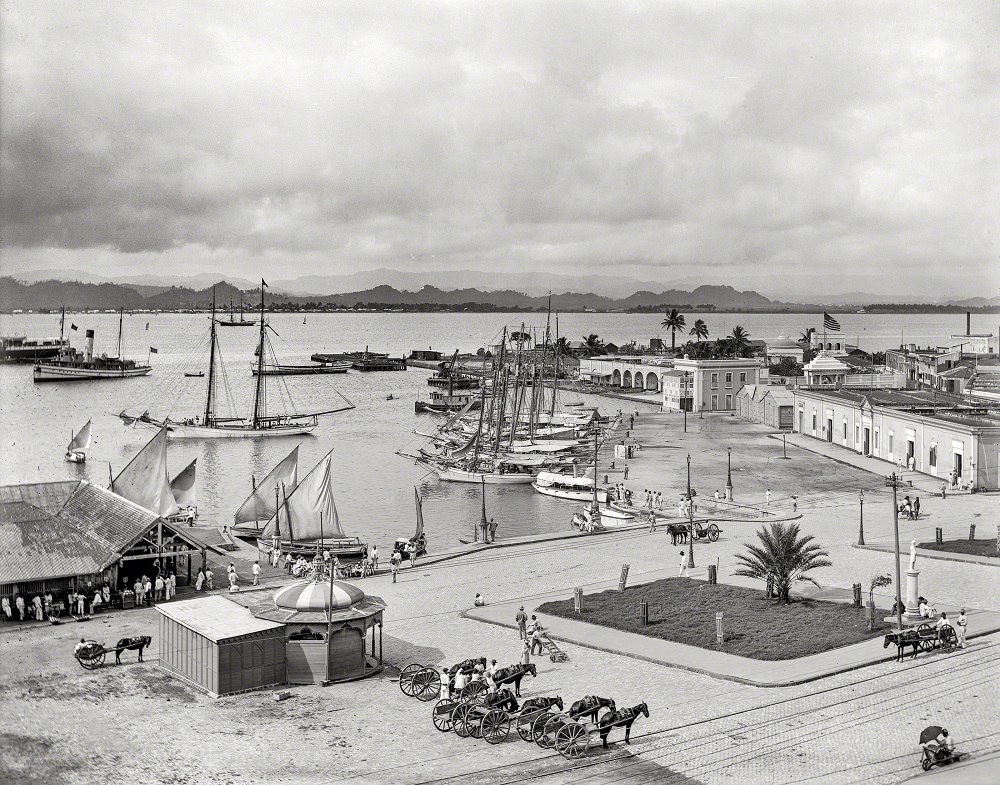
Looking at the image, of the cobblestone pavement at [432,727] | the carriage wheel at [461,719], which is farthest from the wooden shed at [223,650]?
the carriage wheel at [461,719]

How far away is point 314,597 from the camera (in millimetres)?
25859

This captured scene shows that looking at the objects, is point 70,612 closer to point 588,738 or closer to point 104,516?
point 104,516

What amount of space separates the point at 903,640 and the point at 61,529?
25.6 meters

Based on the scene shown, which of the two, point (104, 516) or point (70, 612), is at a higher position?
point (104, 516)

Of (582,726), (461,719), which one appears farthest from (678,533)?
(582,726)

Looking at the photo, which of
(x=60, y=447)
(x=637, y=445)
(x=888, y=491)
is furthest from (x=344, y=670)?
(x=60, y=447)

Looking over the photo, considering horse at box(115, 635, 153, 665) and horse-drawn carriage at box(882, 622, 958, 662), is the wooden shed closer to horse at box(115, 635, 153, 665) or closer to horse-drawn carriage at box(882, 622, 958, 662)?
horse at box(115, 635, 153, 665)

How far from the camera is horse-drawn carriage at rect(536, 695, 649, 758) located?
771 inches

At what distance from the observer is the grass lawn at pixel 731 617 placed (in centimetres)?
2652

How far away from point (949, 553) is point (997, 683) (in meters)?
15.3

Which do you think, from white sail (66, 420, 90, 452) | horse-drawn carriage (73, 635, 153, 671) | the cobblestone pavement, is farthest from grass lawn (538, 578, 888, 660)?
white sail (66, 420, 90, 452)

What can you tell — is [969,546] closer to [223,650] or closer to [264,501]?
→ [223,650]

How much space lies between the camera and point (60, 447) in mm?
92438

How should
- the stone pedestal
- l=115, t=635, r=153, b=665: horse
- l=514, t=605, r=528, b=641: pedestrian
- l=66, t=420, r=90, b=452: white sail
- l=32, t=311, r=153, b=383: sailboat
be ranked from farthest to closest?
1. l=32, t=311, r=153, b=383: sailboat
2. l=66, t=420, r=90, b=452: white sail
3. the stone pedestal
4. l=514, t=605, r=528, b=641: pedestrian
5. l=115, t=635, r=153, b=665: horse
